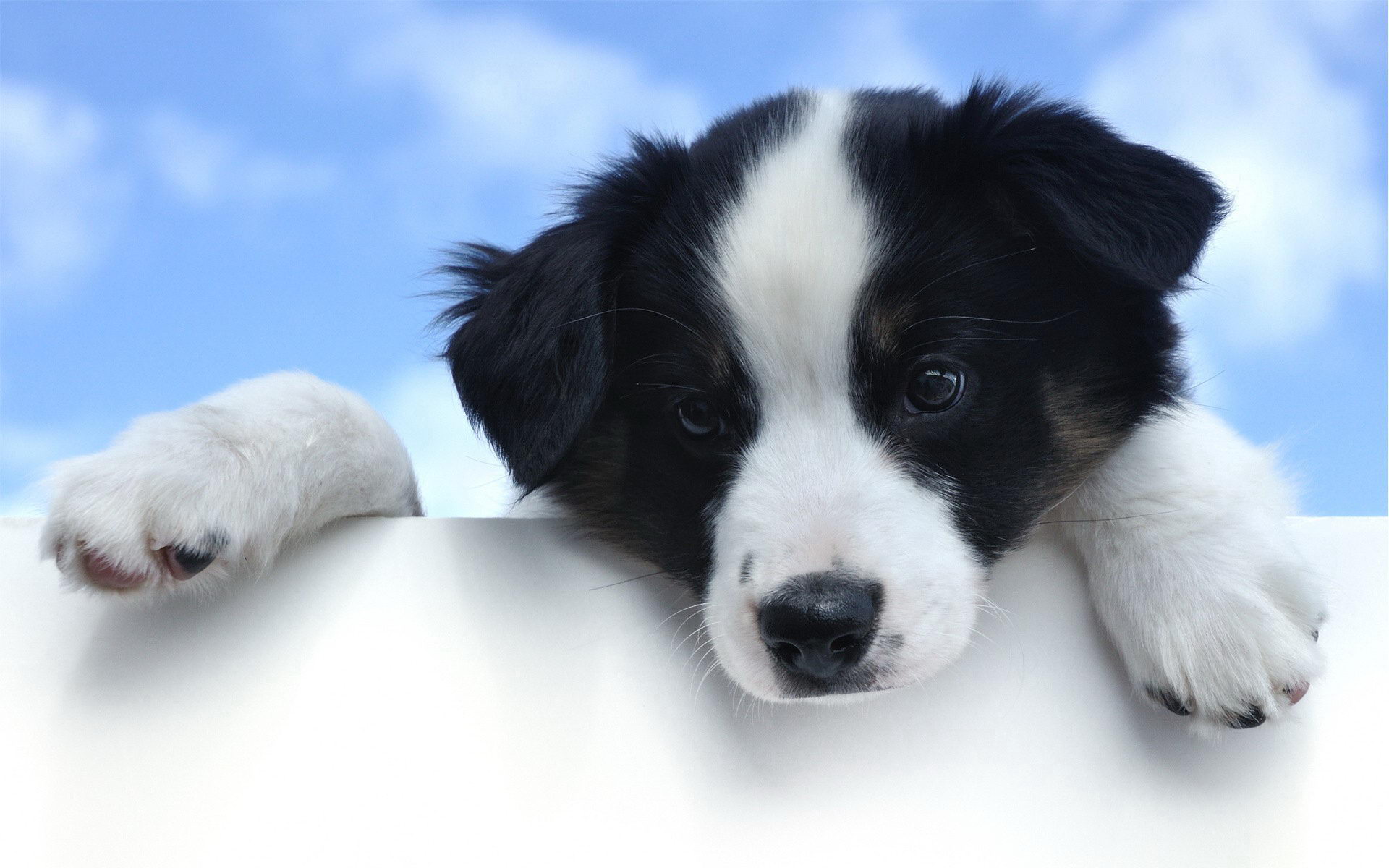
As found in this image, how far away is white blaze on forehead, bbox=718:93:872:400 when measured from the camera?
208cm

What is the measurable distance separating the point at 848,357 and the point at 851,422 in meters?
0.11

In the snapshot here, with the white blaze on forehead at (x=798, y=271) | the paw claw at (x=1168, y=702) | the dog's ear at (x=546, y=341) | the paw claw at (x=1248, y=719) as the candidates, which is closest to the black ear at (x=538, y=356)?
the dog's ear at (x=546, y=341)

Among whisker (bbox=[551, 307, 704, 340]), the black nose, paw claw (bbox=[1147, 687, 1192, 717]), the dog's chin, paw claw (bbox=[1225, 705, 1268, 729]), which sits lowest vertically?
paw claw (bbox=[1225, 705, 1268, 729])

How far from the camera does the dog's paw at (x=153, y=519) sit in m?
1.94

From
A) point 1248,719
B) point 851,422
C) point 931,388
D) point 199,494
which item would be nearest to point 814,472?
point 851,422

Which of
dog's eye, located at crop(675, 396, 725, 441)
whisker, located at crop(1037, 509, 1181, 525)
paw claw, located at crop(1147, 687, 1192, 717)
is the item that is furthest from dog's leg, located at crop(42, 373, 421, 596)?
paw claw, located at crop(1147, 687, 1192, 717)

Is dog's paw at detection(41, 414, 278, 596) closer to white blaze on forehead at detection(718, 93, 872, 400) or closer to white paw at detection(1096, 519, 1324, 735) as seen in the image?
white blaze on forehead at detection(718, 93, 872, 400)

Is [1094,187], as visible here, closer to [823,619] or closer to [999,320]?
[999,320]

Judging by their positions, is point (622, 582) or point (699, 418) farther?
point (699, 418)

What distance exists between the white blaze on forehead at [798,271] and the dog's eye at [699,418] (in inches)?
4.8

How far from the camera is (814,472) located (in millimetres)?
2016

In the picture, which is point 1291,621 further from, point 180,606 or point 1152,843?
point 180,606

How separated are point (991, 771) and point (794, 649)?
37 cm

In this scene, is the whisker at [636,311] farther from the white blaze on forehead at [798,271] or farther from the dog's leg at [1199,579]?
the dog's leg at [1199,579]
